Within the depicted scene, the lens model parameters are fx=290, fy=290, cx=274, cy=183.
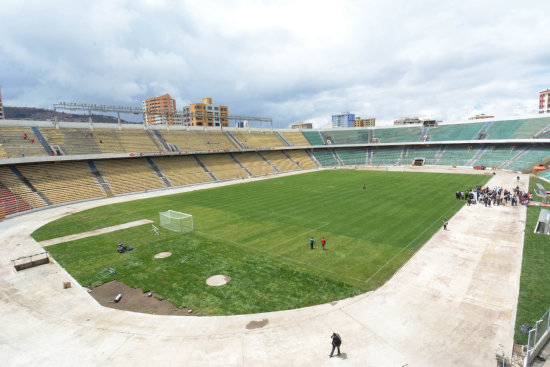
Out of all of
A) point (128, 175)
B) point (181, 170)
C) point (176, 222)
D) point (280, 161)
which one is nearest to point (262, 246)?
point (176, 222)

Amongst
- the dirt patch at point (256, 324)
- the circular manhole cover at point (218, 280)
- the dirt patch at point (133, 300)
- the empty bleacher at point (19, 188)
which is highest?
the empty bleacher at point (19, 188)

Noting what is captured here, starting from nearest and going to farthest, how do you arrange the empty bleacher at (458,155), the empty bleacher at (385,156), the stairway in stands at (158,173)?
the stairway in stands at (158,173), the empty bleacher at (458,155), the empty bleacher at (385,156)

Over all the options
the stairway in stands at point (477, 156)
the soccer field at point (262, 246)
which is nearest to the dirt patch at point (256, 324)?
the soccer field at point (262, 246)

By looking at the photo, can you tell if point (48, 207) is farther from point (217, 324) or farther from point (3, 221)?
point (217, 324)

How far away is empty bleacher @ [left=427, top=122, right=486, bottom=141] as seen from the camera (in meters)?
75.7

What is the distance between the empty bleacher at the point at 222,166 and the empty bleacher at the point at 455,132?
5531cm

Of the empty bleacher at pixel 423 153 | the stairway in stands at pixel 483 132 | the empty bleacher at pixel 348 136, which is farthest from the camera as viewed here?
the empty bleacher at pixel 348 136

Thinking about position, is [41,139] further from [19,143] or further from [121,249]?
[121,249]

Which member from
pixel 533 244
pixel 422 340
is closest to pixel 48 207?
pixel 422 340

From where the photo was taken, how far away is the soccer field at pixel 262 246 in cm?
1470

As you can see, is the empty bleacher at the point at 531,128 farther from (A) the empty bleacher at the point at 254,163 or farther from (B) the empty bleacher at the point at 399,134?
(A) the empty bleacher at the point at 254,163

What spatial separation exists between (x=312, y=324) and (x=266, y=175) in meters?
53.3

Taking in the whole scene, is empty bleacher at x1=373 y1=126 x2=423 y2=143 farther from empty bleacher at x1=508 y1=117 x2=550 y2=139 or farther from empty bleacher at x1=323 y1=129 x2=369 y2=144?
empty bleacher at x1=508 y1=117 x2=550 y2=139

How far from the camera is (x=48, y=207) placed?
3659 centimetres
